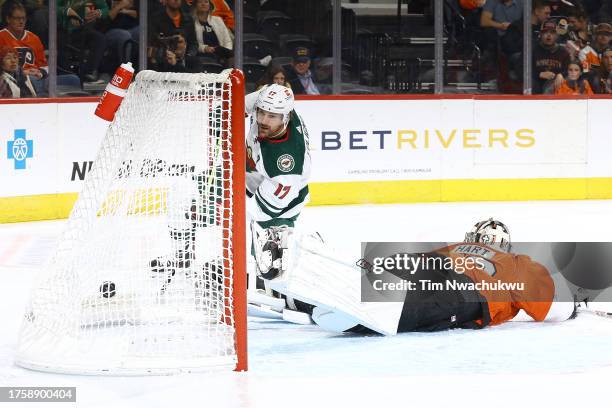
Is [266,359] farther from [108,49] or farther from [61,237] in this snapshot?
[108,49]

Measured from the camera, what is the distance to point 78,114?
374 inches

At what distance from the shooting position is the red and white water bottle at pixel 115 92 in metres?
4.85

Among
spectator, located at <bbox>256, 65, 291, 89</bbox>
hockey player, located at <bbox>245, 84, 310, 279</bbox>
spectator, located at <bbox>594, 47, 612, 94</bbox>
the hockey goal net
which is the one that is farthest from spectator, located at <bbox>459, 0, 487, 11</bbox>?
the hockey goal net

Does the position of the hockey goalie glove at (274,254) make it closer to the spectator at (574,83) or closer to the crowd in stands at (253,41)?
the crowd in stands at (253,41)

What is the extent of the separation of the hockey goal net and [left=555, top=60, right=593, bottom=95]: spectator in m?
6.52

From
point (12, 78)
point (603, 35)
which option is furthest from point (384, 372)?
point (603, 35)

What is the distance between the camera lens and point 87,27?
9766 mm

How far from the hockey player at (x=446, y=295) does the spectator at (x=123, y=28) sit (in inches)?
193

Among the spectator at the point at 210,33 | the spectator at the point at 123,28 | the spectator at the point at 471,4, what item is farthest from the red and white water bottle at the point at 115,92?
the spectator at the point at 471,4

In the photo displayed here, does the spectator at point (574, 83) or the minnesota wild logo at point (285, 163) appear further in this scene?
the spectator at point (574, 83)

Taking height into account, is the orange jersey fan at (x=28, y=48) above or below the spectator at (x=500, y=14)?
below

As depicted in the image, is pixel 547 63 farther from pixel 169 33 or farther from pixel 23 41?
pixel 23 41

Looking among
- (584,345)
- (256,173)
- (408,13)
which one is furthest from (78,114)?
(584,345)

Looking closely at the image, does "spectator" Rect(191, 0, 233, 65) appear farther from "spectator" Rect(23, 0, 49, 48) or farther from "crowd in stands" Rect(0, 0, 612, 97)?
"spectator" Rect(23, 0, 49, 48)
